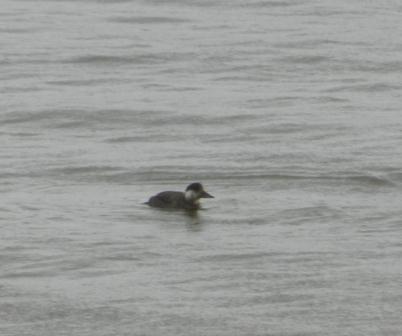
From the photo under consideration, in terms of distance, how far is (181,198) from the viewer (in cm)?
1519

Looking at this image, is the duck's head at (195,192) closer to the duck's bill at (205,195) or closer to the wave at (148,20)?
the duck's bill at (205,195)

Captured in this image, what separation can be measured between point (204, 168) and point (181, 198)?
1628mm

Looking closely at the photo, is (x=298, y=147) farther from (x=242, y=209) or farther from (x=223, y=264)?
(x=223, y=264)

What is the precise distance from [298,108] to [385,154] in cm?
300

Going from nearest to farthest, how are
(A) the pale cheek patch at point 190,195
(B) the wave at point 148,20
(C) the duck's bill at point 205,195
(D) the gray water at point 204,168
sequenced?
(D) the gray water at point 204,168 → (A) the pale cheek patch at point 190,195 → (C) the duck's bill at point 205,195 → (B) the wave at point 148,20

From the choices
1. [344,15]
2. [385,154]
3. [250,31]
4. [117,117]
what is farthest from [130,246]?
[344,15]

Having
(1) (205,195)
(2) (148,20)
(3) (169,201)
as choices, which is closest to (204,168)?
(1) (205,195)

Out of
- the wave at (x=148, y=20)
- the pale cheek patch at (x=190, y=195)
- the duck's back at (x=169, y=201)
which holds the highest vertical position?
the wave at (x=148, y=20)

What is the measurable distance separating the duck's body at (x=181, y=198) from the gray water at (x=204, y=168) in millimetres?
101

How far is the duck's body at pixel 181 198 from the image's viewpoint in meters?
15.0

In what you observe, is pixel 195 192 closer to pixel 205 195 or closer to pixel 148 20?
pixel 205 195

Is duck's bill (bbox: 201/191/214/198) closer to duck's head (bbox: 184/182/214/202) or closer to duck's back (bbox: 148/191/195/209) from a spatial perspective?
duck's head (bbox: 184/182/214/202)

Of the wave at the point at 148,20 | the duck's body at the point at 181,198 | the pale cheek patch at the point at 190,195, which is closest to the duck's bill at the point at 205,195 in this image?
the duck's body at the point at 181,198

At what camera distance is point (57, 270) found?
12711 mm
